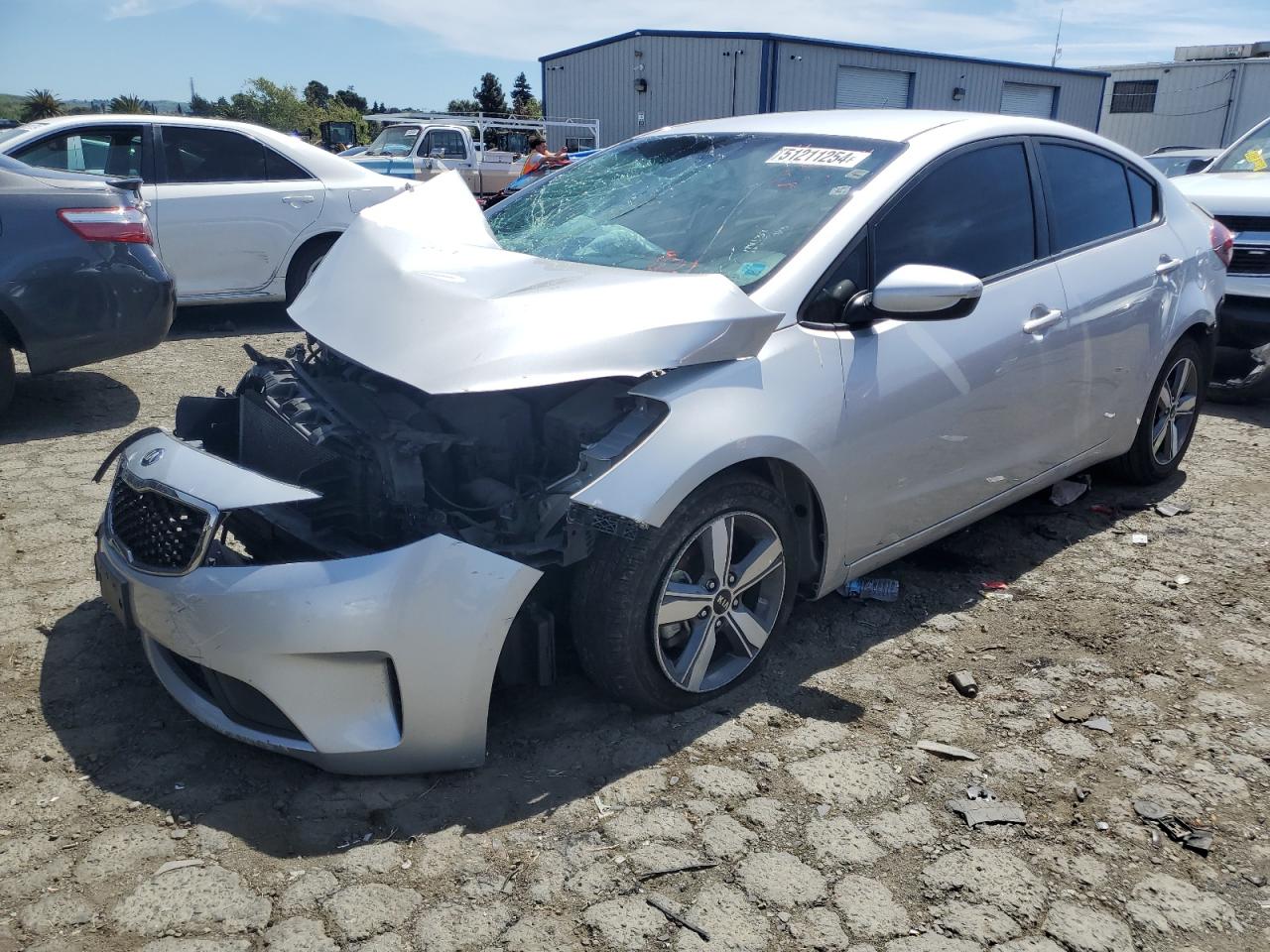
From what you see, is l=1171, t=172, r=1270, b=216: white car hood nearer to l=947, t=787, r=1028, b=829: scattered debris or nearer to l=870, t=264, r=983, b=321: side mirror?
l=870, t=264, r=983, b=321: side mirror

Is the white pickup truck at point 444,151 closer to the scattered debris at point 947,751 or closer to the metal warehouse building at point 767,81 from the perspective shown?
the metal warehouse building at point 767,81

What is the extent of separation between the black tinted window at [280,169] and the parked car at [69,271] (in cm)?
264

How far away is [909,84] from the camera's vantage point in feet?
98.3

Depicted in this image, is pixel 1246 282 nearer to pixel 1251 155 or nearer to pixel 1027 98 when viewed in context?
pixel 1251 155

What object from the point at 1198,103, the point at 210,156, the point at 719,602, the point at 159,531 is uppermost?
the point at 1198,103

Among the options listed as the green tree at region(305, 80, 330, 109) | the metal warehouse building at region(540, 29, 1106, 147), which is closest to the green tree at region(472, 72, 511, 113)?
the green tree at region(305, 80, 330, 109)

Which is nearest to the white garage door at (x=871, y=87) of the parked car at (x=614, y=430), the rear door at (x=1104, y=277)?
the rear door at (x=1104, y=277)

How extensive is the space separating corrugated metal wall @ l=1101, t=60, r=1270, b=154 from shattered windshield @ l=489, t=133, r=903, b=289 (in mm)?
31642

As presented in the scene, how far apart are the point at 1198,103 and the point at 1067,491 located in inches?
1263

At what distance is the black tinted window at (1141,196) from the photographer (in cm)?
440

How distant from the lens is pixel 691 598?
9.36 feet

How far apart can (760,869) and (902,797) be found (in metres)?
0.52

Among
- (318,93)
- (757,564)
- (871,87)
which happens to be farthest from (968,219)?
(318,93)

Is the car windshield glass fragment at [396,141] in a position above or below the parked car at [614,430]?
above
